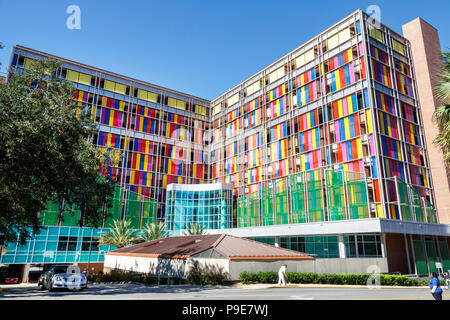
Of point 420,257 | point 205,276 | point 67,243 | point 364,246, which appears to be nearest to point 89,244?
point 67,243

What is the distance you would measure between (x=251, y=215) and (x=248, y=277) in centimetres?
2700

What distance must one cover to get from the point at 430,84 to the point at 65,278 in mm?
54653

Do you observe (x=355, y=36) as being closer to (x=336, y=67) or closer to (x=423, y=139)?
(x=336, y=67)

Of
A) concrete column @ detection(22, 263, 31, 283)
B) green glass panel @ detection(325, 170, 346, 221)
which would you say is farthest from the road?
concrete column @ detection(22, 263, 31, 283)

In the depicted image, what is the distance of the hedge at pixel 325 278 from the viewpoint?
23.9 meters

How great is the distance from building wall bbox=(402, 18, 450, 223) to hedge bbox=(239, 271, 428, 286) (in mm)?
26770

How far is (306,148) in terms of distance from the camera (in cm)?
5094

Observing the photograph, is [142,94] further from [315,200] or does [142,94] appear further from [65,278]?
[65,278]

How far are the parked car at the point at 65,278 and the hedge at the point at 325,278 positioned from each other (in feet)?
37.0

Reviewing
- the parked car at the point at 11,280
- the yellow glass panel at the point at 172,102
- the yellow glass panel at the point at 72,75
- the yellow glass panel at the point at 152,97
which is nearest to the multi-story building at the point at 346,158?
the yellow glass panel at the point at 172,102

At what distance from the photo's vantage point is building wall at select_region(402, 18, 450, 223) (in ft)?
152

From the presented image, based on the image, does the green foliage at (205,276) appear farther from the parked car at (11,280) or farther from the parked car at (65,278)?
the parked car at (11,280)

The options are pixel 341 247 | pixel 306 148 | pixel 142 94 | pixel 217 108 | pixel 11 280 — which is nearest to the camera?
pixel 341 247
